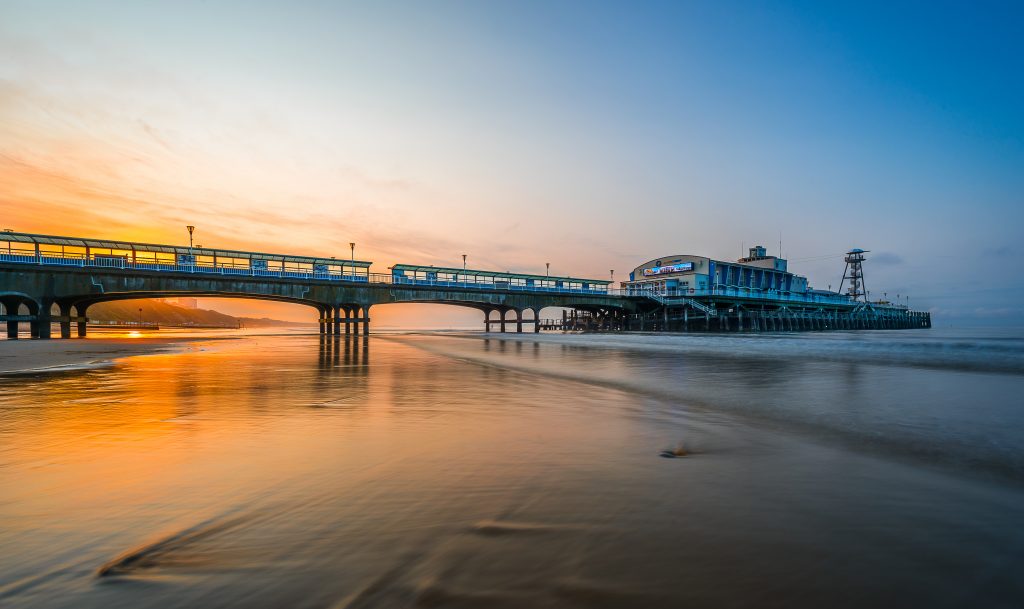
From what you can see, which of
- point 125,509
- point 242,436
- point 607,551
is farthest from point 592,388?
point 125,509

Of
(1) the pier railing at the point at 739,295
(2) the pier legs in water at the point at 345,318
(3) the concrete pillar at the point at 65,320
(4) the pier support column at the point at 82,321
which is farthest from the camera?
(1) the pier railing at the point at 739,295

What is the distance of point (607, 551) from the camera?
8.04 feet

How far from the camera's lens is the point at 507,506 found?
312 centimetres

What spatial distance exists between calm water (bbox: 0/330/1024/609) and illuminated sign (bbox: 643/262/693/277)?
7761 cm

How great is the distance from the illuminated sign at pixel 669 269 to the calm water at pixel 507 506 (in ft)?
255

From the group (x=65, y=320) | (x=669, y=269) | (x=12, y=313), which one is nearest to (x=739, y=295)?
(x=669, y=269)

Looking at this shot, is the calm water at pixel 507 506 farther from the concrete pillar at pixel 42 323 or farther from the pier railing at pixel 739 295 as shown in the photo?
the pier railing at pixel 739 295

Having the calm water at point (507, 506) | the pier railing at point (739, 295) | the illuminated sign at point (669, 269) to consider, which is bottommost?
the calm water at point (507, 506)

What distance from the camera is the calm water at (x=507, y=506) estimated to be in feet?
6.86

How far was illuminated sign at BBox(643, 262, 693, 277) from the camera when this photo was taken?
80.4 meters

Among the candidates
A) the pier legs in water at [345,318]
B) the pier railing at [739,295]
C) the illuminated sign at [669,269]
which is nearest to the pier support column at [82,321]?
the pier legs in water at [345,318]

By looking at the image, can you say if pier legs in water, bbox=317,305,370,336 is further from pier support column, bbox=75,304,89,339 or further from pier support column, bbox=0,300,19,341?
pier support column, bbox=0,300,19,341

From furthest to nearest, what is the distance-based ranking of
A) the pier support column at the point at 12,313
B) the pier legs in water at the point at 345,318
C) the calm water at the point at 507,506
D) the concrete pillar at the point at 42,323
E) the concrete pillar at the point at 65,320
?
1. the pier legs in water at the point at 345,318
2. the concrete pillar at the point at 65,320
3. the pier support column at the point at 12,313
4. the concrete pillar at the point at 42,323
5. the calm water at the point at 507,506

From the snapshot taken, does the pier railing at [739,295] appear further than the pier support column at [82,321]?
Yes
